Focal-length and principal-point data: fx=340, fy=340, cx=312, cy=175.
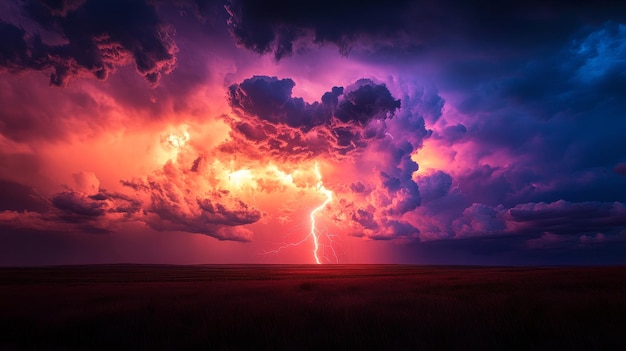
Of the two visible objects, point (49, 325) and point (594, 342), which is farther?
point (49, 325)

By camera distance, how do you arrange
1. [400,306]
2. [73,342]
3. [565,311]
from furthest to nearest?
1. [400,306]
2. [565,311]
3. [73,342]

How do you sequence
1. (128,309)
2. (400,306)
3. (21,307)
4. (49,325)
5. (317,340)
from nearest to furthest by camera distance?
(317,340), (49,325), (400,306), (128,309), (21,307)

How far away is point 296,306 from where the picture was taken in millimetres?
11430

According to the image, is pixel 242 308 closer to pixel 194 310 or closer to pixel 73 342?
pixel 194 310

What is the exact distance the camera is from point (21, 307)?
12.9m

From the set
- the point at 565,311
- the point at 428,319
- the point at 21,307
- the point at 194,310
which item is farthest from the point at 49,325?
the point at 565,311

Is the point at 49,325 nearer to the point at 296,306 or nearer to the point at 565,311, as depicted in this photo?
the point at 296,306

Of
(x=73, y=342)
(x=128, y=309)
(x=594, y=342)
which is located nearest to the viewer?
(x=594, y=342)

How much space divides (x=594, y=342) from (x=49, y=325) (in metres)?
13.1

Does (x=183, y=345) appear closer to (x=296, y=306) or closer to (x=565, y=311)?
(x=296, y=306)

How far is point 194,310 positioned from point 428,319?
7549 mm

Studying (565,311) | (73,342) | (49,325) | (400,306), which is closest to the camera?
(73,342)

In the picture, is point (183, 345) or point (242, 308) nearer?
point (183, 345)

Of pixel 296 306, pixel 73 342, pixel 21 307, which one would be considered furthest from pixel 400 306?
pixel 21 307
